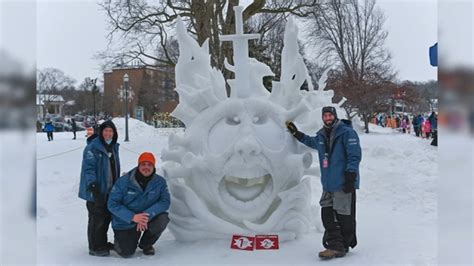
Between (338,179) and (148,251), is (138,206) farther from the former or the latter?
(338,179)

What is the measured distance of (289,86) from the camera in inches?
221

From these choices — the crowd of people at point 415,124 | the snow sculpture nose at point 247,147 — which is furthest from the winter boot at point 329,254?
the crowd of people at point 415,124

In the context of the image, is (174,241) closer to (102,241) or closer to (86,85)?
(102,241)

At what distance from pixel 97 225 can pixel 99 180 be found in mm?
450

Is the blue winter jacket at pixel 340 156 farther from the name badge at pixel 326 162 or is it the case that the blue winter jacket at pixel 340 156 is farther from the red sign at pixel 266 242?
the red sign at pixel 266 242

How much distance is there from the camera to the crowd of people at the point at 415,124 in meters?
15.3

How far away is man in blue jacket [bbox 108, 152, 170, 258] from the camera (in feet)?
15.1

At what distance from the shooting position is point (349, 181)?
4.48m

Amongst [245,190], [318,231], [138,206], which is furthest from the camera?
[318,231]

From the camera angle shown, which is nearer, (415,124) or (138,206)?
(138,206)

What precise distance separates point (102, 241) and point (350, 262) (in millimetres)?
2430

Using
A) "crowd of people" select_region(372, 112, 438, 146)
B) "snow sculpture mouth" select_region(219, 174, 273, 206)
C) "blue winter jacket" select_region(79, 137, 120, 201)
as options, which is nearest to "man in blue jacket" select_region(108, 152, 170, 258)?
"blue winter jacket" select_region(79, 137, 120, 201)

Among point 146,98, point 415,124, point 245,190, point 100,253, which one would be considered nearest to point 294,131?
point 245,190

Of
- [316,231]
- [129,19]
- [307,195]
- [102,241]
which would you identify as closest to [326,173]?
[307,195]
